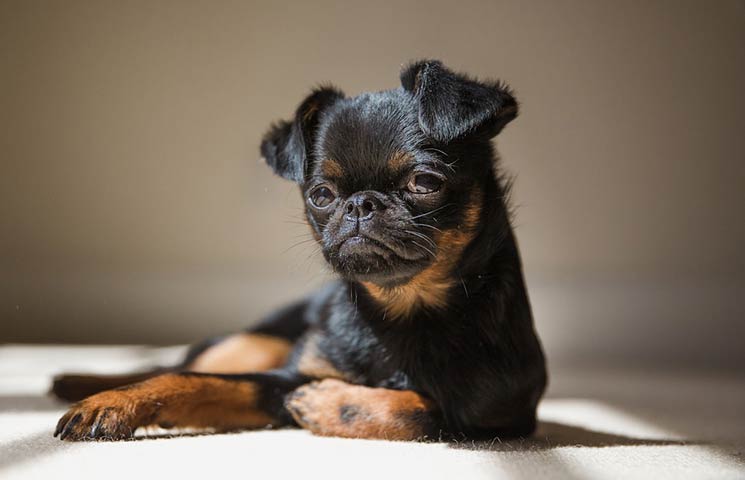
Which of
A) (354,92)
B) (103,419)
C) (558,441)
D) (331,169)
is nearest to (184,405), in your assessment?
(103,419)

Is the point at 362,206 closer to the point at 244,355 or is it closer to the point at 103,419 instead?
the point at 103,419

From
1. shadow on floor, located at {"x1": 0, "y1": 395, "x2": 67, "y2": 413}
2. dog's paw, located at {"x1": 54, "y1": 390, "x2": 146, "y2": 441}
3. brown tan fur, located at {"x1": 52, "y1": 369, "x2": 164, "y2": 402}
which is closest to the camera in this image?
dog's paw, located at {"x1": 54, "y1": 390, "x2": 146, "y2": 441}

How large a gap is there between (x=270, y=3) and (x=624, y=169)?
2.14 m

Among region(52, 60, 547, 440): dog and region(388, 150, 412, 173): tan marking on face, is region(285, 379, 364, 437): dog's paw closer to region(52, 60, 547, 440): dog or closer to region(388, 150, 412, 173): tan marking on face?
region(52, 60, 547, 440): dog

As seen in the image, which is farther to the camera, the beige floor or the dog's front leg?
the dog's front leg

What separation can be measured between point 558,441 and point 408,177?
830mm

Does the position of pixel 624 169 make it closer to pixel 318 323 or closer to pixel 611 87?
pixel 611 87

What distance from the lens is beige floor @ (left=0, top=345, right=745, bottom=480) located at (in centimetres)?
153

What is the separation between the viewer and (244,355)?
9.07ft

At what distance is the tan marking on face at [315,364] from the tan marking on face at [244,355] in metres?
0.43

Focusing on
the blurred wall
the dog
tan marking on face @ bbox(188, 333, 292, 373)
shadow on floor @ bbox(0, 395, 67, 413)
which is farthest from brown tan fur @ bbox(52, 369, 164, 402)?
the blurred wall

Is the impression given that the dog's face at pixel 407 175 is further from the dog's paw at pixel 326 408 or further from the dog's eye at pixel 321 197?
the dog's paw at pixel 326 408

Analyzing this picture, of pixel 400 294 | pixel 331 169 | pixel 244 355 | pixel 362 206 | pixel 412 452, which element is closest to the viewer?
pixel 412 452

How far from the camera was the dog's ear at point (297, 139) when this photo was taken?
2.16 metres
